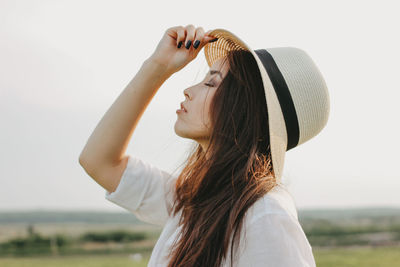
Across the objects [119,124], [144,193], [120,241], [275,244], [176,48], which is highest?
[176,48]

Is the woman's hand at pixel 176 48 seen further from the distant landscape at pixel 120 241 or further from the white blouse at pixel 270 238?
the distant landscape at pixel 120 241

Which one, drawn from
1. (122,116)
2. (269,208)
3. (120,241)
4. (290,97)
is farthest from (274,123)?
(120,241)

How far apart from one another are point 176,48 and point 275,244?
1.04m

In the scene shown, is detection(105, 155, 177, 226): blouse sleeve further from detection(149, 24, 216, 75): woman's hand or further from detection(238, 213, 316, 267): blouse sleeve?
detection(238, 213, 316, 267): blouse sleeve

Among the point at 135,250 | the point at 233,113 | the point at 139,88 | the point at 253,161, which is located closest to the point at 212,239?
the point at 253,161

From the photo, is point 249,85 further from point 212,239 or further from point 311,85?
point 212,239

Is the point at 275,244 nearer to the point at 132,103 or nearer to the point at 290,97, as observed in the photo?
the point at 290,97

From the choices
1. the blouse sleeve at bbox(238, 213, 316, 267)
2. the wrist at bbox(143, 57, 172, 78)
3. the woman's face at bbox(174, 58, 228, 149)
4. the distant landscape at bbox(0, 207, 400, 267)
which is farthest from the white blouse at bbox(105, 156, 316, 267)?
the distant landscape at bbox(0, 207, 400, 267)

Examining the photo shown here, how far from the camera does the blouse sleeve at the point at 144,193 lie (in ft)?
6.89

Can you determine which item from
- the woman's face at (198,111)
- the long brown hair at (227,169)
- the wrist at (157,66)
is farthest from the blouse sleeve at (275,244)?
the wrist at (157,66)

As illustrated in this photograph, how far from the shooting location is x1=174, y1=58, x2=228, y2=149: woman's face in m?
1.85

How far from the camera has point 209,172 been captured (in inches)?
71.0

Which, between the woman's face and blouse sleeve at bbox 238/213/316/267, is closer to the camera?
blouse sleeve at bbox 238/213/316/267

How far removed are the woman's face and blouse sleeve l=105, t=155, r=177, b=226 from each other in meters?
0.37
